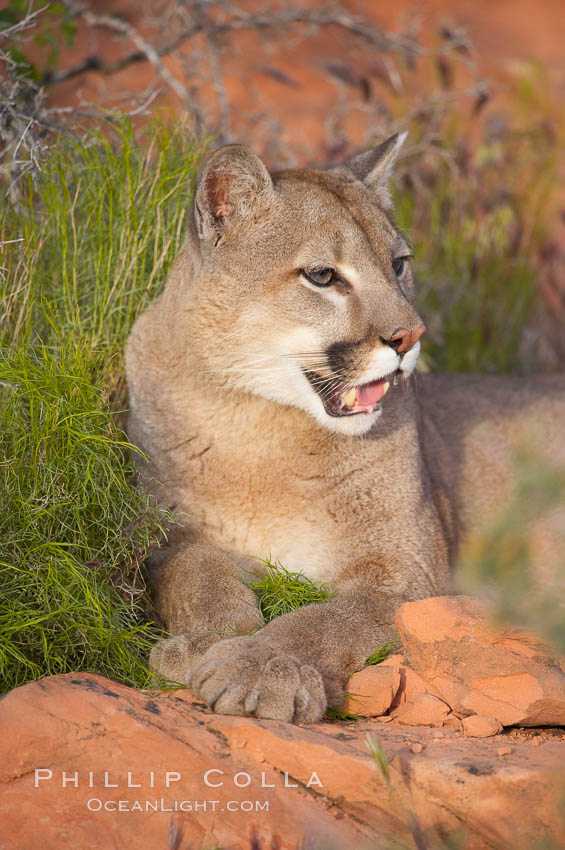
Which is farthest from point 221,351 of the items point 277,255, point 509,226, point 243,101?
point 243,101

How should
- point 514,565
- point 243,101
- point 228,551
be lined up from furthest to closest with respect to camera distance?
point 243,101
point 228,551
point 514,565

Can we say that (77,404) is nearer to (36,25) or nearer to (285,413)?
(285,413)

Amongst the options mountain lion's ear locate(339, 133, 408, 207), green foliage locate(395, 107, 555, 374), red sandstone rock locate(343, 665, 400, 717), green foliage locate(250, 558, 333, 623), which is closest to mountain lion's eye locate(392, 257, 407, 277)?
mountain lion's ear locate(339, 133, 408, 207)

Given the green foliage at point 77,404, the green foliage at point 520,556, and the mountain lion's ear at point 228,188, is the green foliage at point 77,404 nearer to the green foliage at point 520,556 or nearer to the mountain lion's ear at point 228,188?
the mountain lion's ear at point 228,188

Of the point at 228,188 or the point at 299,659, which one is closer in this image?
the point at 299,659

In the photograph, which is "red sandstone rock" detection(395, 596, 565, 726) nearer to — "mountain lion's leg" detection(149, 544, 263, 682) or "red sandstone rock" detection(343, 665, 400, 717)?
"red sandstone rock" detection(343, 665, 400, 717)

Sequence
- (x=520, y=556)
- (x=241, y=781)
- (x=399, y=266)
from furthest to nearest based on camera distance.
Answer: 1. (x=399, y=266)
2. (x=241, y=781)
3. (x=520, y=556)

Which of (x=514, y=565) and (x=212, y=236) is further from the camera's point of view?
(x=212, y=236)

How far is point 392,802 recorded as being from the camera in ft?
8.62

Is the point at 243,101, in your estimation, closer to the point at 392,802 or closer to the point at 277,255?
the point at 277,255

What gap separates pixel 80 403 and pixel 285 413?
811 mm

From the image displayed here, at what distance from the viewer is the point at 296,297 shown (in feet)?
12.2

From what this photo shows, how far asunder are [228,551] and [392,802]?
1.53 meters

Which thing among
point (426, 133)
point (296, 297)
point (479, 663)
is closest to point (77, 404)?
point (296, 297)
